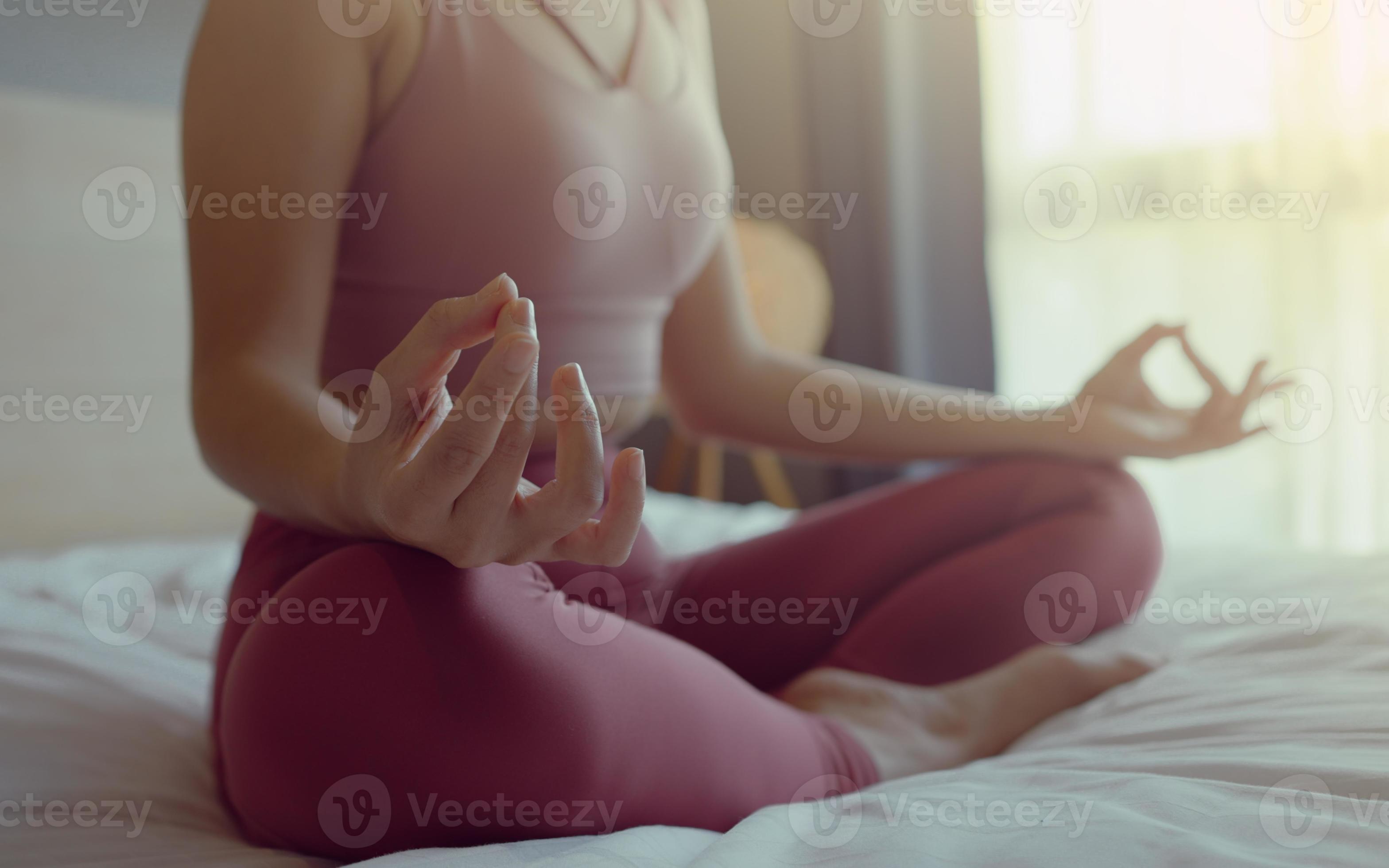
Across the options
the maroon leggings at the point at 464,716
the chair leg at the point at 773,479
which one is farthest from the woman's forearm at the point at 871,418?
the chair leg at the point at 773,479

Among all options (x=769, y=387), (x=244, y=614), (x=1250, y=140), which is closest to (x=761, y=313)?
(x=1250, y=140)

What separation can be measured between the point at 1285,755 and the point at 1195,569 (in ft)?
2.05

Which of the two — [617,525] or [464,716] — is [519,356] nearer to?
[617,525]

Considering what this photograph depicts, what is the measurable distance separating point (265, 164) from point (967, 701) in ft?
2.00

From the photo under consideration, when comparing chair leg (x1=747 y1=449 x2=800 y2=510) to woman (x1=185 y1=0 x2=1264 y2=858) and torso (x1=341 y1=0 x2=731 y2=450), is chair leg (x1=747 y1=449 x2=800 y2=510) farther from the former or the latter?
torso (x1=341 y1=0 x2=731 y2=450)

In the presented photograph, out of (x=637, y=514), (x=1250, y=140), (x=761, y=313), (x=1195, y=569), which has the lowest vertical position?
(x=1195, y=569)

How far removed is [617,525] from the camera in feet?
1.45

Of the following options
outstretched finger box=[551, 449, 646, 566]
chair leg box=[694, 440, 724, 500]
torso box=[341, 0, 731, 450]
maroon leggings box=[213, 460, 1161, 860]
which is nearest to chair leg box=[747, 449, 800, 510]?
chair leg box=[694, 440, 724, 500]

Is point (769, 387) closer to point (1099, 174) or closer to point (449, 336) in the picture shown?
point (449, 336)

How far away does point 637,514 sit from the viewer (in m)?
0.44

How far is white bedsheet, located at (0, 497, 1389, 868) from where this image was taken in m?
0.46

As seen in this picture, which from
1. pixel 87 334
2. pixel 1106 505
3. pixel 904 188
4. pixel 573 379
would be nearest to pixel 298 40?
pixel 573 379

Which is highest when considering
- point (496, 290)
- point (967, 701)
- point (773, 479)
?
point (496, 290)

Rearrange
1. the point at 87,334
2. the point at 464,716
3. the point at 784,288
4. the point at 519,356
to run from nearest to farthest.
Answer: the point at 519,356 < the point at 464,716 < the point at 87,334 < the point at 784,288
